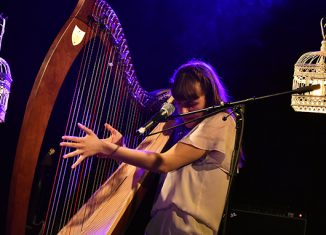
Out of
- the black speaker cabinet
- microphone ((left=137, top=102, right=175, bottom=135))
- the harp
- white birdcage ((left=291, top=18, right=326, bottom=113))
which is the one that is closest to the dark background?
the black speaker cabinet

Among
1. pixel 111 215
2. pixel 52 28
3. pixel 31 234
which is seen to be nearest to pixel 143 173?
pixel 111 215

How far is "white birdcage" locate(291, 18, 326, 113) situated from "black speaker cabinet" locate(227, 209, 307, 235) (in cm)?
72

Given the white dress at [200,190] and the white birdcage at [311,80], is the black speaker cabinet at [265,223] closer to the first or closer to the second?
the white birdcage at [311,80]

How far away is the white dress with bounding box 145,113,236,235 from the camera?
190 cm

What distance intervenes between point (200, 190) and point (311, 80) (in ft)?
4.65

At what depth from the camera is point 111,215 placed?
2021mm

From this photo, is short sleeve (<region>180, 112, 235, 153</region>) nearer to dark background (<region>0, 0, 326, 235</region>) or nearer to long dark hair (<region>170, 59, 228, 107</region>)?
long dark hair (<region>170, 59, 228, 107</region>)

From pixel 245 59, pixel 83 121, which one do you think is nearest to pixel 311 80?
pixel 245 59

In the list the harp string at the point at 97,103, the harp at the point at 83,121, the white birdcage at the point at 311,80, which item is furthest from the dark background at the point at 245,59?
the harp string at the point at 97,103

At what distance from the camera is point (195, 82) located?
6.88 feet

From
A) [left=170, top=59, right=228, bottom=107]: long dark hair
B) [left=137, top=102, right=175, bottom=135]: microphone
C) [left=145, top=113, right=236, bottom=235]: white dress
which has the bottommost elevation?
[left=145, top=113, right=236, bottom=235]: white dress

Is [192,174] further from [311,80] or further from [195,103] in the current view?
[311,80]

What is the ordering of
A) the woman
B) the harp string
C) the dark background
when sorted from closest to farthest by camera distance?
1. the harp string
2. the woman
3. the dark background

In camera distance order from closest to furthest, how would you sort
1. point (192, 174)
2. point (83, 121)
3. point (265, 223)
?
point (83, 121)
point (192, 174)
point (265, 223)
